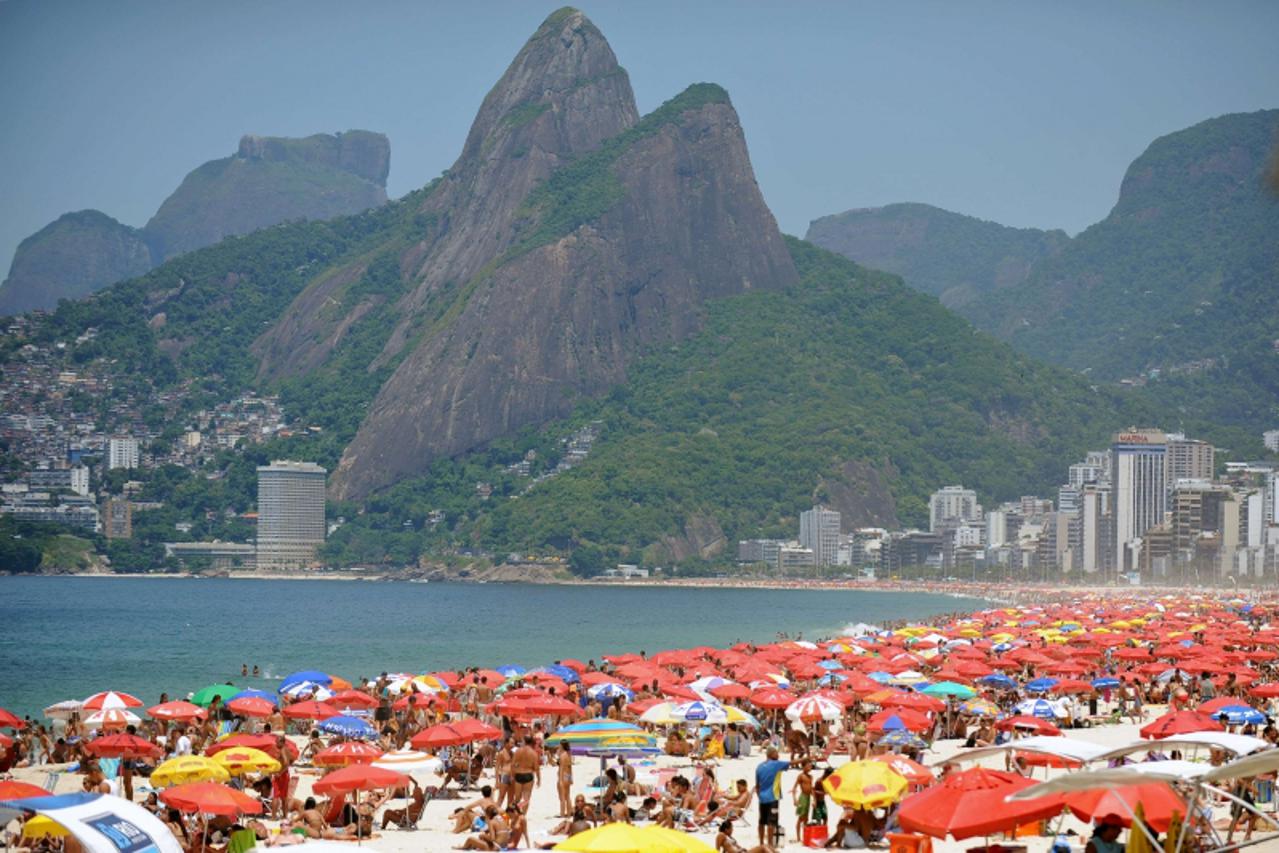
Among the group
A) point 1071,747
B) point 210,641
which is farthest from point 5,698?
point 1071,747

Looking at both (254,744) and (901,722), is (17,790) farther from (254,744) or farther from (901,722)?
(901,722)

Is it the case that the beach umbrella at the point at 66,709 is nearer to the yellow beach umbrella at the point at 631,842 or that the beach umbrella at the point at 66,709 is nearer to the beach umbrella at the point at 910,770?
the beach umbrella at the point at 910,770

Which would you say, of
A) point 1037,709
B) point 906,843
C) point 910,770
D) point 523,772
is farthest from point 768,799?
point 1037,709

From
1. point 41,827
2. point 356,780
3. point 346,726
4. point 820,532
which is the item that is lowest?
point 820,532

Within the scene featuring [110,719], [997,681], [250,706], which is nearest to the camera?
[110,719]

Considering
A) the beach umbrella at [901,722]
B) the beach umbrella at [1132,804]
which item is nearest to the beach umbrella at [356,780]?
the beach umbrella at [1132,804]

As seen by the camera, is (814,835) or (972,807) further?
(814,835)

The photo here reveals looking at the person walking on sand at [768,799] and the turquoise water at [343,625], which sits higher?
the person walking on sand at [768,799]
